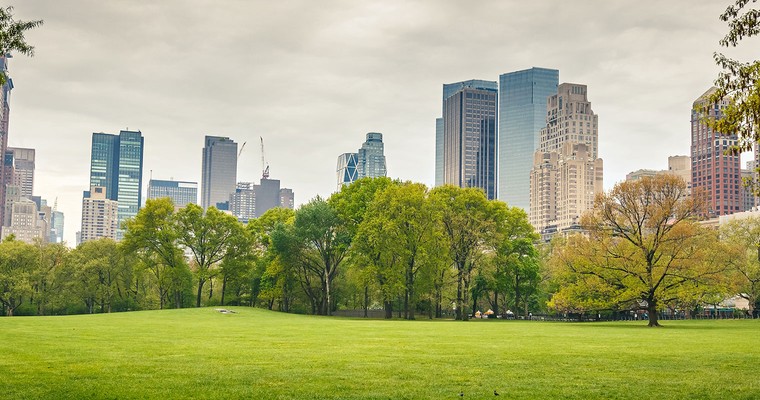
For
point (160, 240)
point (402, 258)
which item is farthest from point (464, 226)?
point (160, 240)

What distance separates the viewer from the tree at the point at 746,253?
85.9 metres

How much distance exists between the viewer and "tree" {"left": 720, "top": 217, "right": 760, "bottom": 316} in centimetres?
8586

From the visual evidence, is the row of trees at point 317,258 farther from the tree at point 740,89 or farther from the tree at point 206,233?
the tree at point 740,89

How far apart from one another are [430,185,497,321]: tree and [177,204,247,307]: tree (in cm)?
3002

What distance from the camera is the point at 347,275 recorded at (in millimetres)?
100938

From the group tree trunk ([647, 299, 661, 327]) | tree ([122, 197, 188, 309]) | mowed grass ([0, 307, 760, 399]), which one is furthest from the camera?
tree ([122, 197, 188, 309])

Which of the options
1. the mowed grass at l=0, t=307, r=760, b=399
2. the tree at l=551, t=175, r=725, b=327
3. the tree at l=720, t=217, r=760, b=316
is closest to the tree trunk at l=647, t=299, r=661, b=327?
the tree at l=551, t=175, r=725, b=327

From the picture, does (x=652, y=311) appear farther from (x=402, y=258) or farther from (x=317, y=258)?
(x=317, y=258)

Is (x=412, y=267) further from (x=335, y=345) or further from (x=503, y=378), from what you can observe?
(x=503, y=378)

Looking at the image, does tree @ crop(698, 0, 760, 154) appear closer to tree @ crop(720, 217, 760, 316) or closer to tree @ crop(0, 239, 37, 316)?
tree @ crop(720, 217, 760, 316)

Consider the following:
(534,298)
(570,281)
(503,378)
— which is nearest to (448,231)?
(570,281)

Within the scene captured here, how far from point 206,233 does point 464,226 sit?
36881mm

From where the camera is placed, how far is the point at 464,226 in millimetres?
86062

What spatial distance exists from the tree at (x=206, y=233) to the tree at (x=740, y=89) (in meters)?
84.4
